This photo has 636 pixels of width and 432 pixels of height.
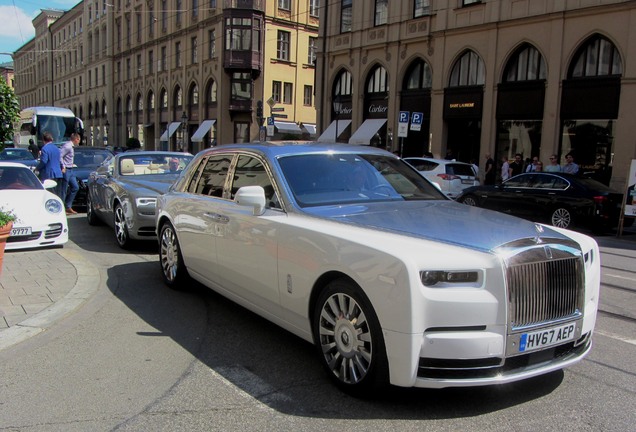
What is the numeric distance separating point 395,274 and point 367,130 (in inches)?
1094

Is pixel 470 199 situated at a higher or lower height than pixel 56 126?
lower

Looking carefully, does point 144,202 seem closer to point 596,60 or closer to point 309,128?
point 596,60

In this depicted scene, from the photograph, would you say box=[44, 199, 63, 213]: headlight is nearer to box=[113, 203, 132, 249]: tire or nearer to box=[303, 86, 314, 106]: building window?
box=[113, 203, 132, 249]: tire

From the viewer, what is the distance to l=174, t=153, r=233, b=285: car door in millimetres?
5346

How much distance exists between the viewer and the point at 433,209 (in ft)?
14.6

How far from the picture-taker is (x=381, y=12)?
99.8 ft

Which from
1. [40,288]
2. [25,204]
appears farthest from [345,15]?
[40,288]

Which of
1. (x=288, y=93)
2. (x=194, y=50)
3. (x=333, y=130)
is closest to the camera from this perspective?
(x=333, y=130)

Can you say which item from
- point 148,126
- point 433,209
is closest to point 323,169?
point 433,209

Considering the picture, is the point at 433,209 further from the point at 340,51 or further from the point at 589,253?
the point at 340,51

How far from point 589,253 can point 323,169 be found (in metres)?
2.18

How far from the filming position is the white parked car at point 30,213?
818cm

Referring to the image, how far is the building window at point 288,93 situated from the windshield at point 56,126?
66.1 ft

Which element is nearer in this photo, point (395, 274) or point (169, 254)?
point (395, 274)
